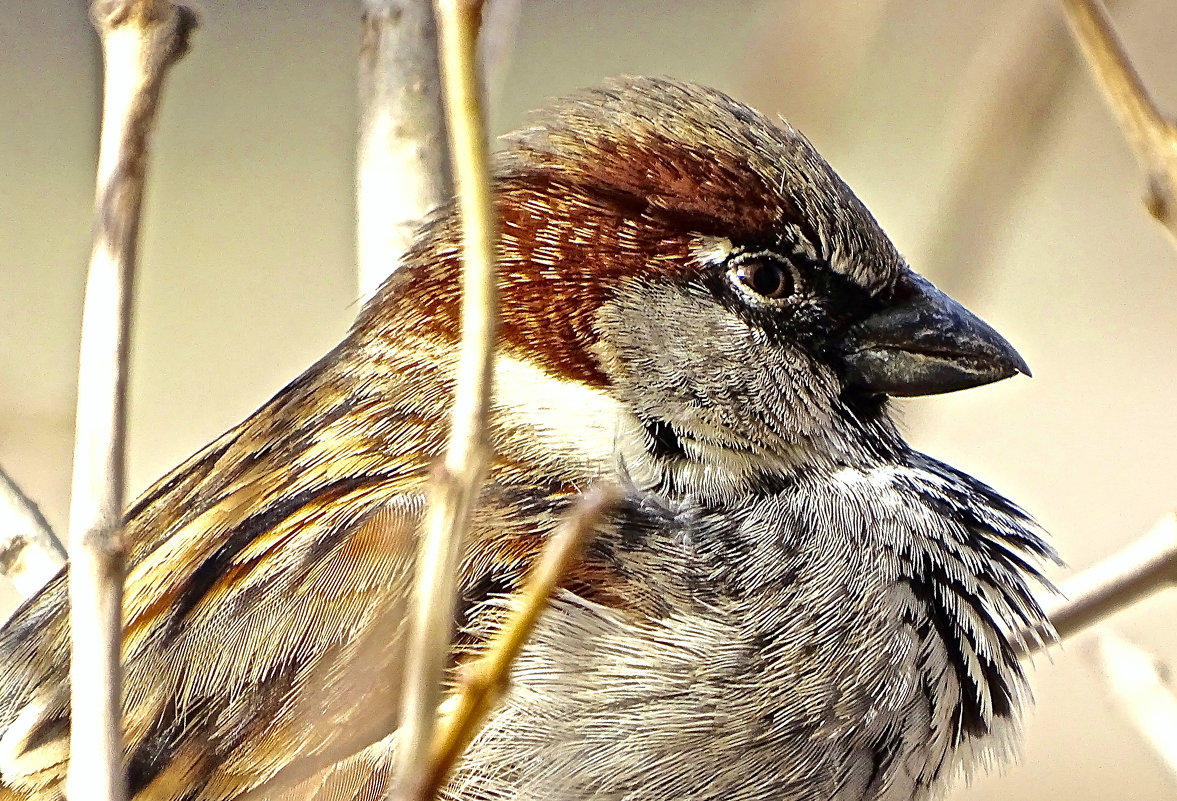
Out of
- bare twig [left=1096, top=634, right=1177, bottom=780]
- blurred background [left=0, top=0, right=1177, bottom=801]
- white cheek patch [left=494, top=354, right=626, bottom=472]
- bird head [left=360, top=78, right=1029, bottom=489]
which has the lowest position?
blurred background [left=0, top=0, right=1177, bottom=801]

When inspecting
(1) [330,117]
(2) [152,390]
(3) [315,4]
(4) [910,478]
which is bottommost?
(2) [152,390]

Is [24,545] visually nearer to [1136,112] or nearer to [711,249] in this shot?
[711,249]

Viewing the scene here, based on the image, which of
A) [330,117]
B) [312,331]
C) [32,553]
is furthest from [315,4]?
[32,553]

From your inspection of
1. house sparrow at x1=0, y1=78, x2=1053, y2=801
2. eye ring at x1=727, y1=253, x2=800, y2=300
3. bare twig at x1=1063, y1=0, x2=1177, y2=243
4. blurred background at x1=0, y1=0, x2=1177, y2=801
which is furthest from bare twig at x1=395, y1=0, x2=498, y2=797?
blurred background at x1=0, y1=0, x2=1177, y2=801

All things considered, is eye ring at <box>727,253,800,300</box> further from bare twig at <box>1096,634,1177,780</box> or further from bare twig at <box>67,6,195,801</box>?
bare twig at <box>67,6,195,801</box>

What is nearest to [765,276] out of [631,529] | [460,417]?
[631,529]

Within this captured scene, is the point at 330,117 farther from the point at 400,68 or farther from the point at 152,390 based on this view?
the point at 400,68
